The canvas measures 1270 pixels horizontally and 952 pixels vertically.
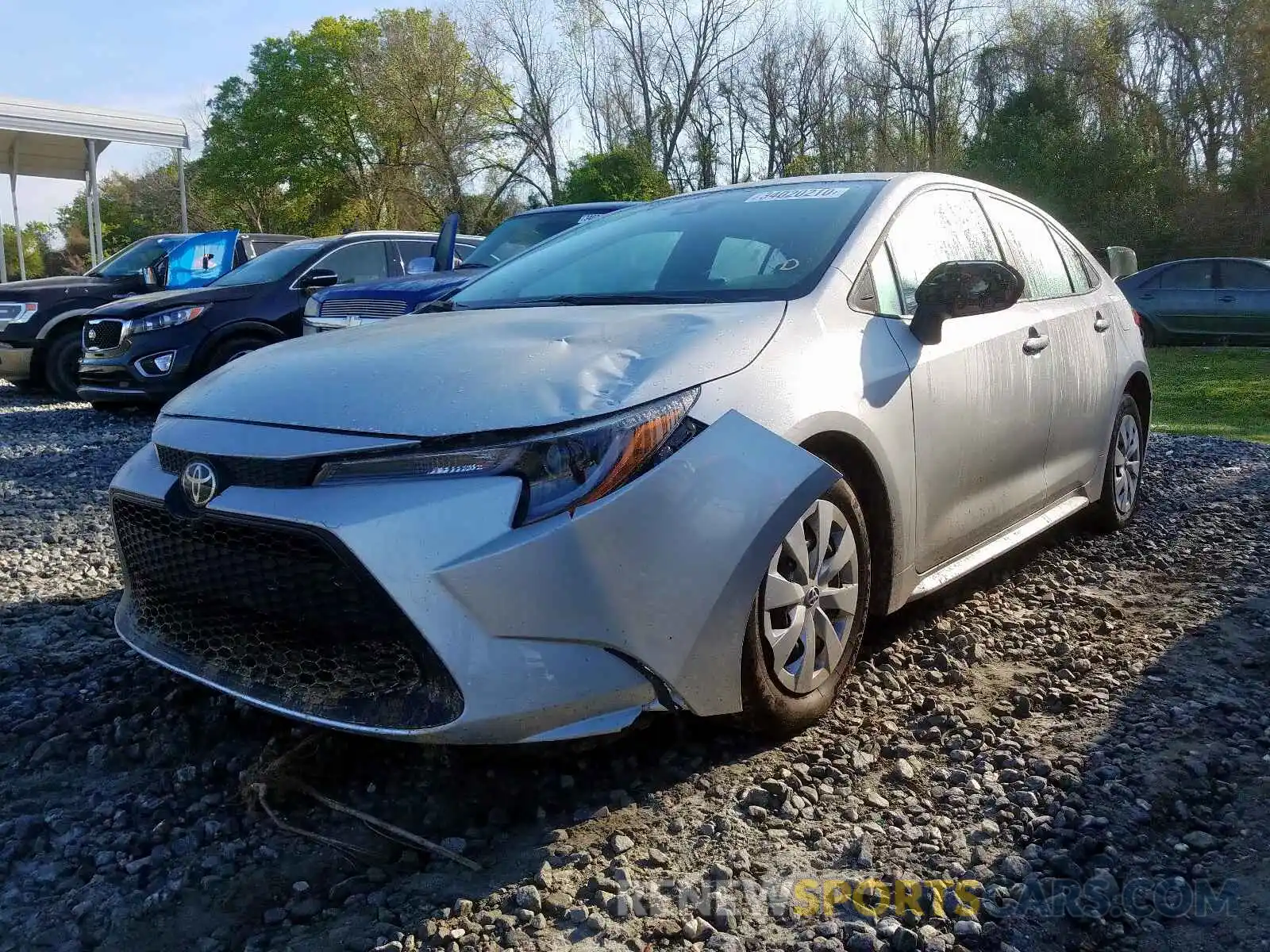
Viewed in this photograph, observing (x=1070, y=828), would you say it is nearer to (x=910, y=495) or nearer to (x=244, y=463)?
(x=910, y=495)

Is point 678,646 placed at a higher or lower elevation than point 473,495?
lower

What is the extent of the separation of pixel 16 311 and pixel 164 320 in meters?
2.96

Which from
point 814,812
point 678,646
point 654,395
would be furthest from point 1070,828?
point 654,395

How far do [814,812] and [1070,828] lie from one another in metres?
0.55

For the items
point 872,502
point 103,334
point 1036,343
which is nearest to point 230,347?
point 103,334

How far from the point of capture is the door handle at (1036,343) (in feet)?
12.6

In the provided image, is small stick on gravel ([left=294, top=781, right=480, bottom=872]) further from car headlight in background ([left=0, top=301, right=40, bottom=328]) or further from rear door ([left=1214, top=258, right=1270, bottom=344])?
rear door ([left=1214, top=258, right=1270, bottom=344])

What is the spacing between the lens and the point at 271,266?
9.83 metres

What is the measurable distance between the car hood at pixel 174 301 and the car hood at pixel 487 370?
674 centimetres

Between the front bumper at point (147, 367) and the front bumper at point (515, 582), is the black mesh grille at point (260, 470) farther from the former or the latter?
the front bumper at point (147, 367)

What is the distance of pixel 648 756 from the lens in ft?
8.95

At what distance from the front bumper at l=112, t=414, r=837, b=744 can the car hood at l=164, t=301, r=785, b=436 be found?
121 millimetres

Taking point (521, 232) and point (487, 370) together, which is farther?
point (521, 232)

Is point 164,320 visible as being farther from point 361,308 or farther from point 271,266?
point 361,308
